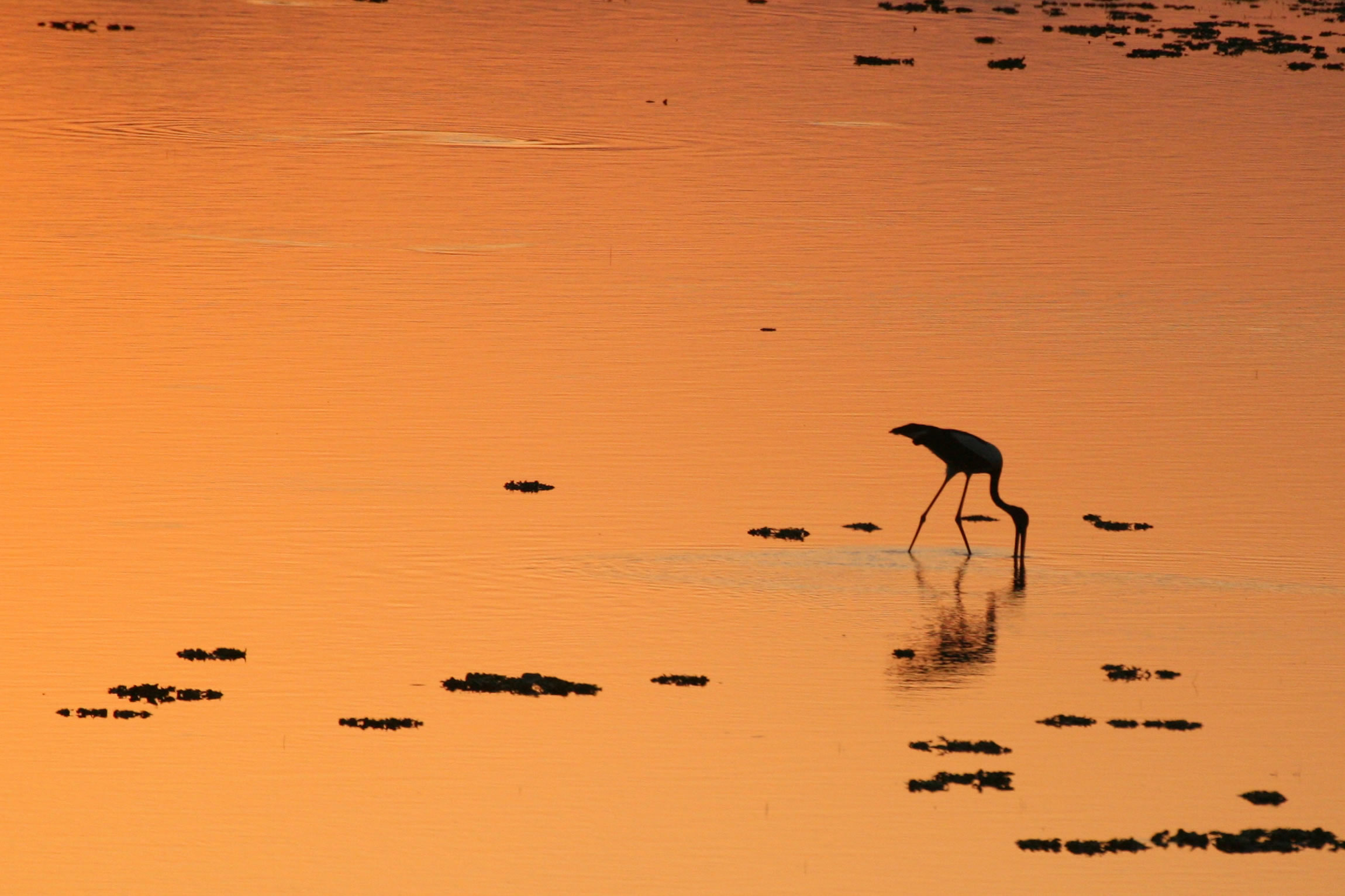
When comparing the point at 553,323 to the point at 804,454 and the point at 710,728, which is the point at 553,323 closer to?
the point at 804,454

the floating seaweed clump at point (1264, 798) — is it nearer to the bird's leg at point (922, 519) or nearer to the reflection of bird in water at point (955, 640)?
the reflection of bird in water at point (955, 640)

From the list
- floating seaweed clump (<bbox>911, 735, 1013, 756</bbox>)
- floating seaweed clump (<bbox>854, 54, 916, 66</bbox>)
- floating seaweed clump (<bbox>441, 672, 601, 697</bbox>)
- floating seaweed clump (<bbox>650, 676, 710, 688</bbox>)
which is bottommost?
floating seaweed clump (<bbox>911, 735, 1013, 756</bbox>)

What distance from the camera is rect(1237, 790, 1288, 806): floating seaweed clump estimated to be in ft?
57.5

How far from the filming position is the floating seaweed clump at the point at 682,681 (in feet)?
66.0

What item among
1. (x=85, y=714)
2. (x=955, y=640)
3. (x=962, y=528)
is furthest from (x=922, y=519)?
(x=85, y=714)

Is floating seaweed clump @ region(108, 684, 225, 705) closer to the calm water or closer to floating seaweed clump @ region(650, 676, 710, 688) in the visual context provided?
the calm water

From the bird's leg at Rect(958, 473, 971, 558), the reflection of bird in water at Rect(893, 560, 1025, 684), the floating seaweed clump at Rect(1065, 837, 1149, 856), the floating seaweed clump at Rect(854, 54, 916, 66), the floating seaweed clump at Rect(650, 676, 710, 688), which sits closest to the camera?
the floating seaweed clump at Rect(1065, 837, 1149, 856)

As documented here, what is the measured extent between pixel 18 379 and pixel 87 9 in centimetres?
6610


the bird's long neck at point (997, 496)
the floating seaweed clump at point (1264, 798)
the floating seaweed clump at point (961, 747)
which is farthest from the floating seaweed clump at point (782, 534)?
the floating seaweed clump at point (1264, 798)

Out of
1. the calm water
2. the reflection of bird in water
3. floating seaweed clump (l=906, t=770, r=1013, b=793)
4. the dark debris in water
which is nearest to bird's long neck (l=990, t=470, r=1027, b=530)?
the calm water

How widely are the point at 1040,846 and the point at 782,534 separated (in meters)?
8.97

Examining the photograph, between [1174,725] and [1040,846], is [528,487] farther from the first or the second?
[1040,846]

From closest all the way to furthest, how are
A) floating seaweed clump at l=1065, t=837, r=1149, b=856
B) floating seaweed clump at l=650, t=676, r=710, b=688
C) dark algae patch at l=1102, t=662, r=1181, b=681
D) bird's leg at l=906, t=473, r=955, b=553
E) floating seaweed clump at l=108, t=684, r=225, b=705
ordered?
floating seaweed clump at l=1065, t=837, r=1149, b=856
floating seaweed clump at l=108, t=684, r=225, b=705
floating seaweed clump at l=650, t=676, r=710, b=688
dark algae patch at l=1102, t=662, r=1181, b=681
bird's leg at l=906, t=473, r=955, b=553

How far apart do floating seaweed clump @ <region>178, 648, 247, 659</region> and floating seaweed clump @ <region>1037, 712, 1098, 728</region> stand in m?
6.07
